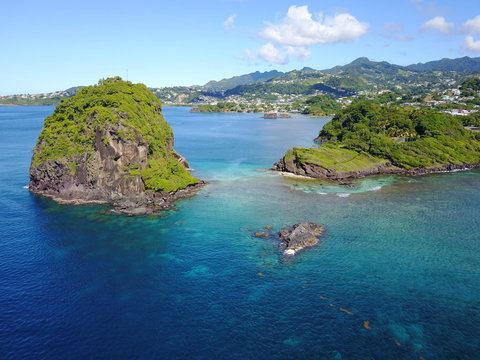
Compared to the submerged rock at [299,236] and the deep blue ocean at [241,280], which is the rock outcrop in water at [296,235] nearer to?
the submerged rock at [299,236]

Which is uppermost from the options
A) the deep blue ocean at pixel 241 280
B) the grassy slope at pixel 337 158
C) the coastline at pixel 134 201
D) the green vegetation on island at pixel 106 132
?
the green vegetation on island at pixel 106 132

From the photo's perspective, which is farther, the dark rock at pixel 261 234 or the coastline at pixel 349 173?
the coastline at pixel 349 173

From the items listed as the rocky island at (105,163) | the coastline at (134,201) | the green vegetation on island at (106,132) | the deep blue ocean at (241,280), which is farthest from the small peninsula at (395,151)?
the coastline at (134,201)

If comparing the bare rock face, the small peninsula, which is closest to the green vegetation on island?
the bare rock face

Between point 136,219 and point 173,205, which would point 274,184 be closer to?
point 173,205

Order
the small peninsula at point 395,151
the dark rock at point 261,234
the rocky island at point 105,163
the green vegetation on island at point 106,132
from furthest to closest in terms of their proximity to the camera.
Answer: the small peninsula at point 395,151, the green vegetation on island at point 106,132, the rocky island at point 105,163, the dark rock at point 261,234

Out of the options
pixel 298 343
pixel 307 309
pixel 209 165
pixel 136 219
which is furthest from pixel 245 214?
pixel 209 165
